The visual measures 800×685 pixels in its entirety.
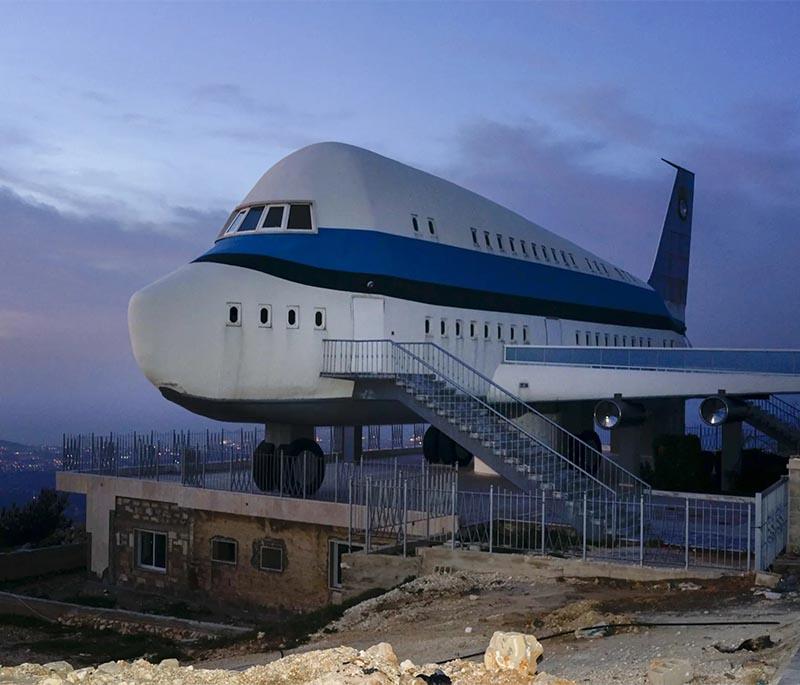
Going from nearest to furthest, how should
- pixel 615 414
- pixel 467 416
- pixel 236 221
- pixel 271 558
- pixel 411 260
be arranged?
pixel 467 416 < pixel 271 558 < pixel 236 221 < pixel 411 260 < pixel 615 414

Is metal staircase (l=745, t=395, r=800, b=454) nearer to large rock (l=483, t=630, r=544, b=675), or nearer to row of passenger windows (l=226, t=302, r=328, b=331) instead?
row of passenger windows (l=226, t=302, r=328, b=331)

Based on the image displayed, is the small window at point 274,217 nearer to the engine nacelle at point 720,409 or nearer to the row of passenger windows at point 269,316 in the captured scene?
the row of passenger windows at point 269,316

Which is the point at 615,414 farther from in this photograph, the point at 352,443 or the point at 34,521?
the point at 34,521

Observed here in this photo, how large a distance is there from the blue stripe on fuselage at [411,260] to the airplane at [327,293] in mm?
35

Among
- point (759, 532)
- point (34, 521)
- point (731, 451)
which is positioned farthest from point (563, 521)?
point (34, 521)

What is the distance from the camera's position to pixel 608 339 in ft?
109

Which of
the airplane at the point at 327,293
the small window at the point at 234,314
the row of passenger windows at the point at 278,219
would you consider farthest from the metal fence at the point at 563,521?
the row of passenger windows at the point at 278,219

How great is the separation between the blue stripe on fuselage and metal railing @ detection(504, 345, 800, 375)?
8.18 feet

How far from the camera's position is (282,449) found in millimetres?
→ 24188

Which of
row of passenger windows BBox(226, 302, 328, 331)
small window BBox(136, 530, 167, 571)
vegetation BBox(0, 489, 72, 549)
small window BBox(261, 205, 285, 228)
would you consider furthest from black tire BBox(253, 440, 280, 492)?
vegetation BBox(0, 489, 72, 549)

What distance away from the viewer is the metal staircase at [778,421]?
29266 millimetres

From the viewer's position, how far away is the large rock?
8797mm

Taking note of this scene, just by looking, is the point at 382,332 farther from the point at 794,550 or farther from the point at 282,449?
the point at 794,550

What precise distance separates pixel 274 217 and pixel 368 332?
338 cm
